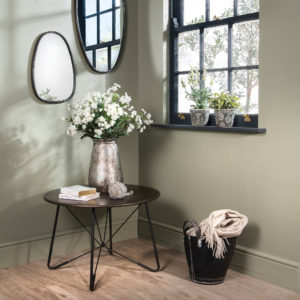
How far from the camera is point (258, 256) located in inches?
126

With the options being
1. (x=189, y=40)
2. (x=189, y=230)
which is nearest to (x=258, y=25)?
(x=189, y=40)

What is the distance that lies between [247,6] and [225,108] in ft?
2.33

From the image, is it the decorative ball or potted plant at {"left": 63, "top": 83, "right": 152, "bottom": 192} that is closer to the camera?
the decorative ball

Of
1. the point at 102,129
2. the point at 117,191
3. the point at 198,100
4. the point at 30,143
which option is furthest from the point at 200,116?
the point at 30,143

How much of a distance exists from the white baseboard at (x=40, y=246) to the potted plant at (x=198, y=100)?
1150 millimetres

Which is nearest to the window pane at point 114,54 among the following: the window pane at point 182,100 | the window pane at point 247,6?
the window pane at point 182,100

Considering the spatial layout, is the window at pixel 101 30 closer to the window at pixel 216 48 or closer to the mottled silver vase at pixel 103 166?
the window at pixel 216 48

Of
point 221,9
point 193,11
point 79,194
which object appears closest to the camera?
point 79,194

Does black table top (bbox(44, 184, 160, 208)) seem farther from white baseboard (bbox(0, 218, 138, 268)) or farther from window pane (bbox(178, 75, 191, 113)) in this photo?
window pane (bbox(178, 75, 191, 113))

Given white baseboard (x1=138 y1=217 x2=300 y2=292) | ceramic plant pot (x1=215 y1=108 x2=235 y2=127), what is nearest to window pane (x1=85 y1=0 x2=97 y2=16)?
ceramic plant pot (x1=215 y1=108 x2=235 y2=127)

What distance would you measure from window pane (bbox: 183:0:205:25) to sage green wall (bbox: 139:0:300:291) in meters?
0.19

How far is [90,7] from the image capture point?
3.67 metres

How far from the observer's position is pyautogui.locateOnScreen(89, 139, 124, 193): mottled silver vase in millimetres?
3346

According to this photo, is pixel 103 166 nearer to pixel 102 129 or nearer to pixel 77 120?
pixel 102 129
